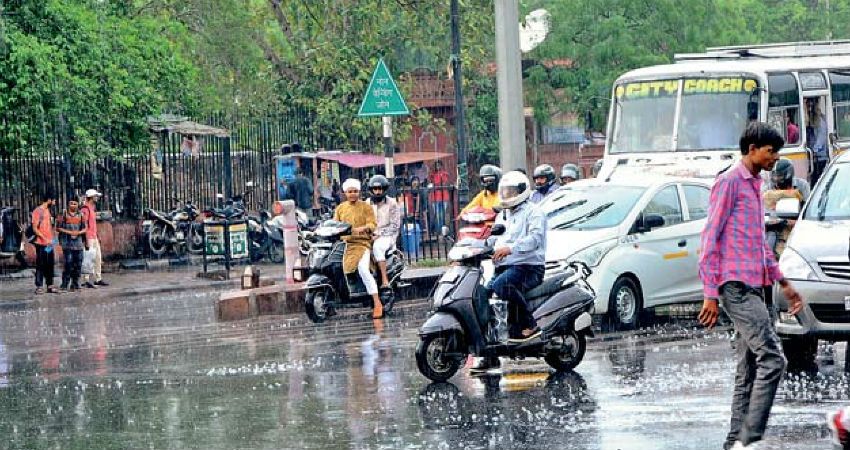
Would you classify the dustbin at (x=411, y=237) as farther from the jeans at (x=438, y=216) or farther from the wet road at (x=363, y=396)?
the wet road at (x=363, y=396)

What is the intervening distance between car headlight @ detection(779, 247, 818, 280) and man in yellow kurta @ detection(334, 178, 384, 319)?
6680 mm

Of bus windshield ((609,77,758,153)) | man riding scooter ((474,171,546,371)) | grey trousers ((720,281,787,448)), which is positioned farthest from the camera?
bus windshield ((609,77,758,153))

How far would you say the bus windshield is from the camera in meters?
22.3

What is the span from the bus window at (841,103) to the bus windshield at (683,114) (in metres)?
2.42

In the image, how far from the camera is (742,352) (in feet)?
27.2

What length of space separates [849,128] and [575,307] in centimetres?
1337

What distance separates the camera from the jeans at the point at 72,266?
24.7m

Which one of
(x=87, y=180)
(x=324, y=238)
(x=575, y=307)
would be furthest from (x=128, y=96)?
(x=575, y=307)

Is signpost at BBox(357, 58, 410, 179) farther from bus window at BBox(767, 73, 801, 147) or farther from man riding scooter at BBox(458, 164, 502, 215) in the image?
bus window at BBox(767, 73, 801, 147)

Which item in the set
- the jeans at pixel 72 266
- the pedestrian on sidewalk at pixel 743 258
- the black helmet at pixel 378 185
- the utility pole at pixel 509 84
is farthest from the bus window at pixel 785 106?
the pedestrian on sidewalk at pixel 743 258

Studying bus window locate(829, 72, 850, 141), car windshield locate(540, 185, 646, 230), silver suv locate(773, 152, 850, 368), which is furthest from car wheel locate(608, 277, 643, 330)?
bus window locate(829, 72, 850, 141)

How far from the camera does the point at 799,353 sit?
40.1 ft

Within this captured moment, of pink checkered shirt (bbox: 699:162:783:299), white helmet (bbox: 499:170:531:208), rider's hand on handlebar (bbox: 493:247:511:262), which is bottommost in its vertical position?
rider's hand on handlebar (bbox: 493:247:511:262)

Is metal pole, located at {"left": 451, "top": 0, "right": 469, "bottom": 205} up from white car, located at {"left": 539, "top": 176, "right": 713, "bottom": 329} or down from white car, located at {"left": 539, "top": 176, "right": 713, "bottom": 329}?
up
